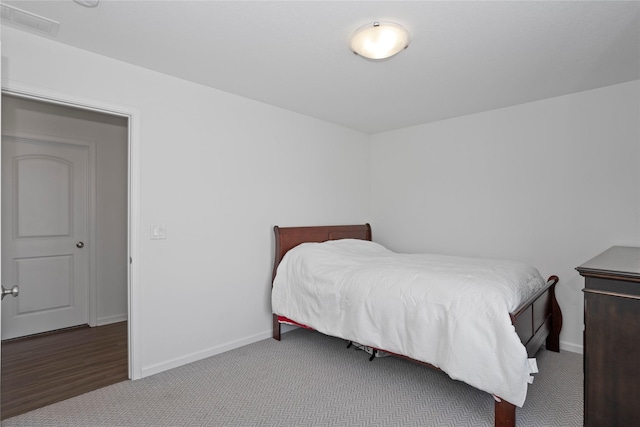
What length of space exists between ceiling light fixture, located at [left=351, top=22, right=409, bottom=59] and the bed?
1.57 meters

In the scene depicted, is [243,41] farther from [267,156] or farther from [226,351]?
[226,351]

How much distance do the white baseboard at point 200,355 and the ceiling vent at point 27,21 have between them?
2.41 metres

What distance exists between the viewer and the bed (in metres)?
1.95

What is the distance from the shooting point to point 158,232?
277 centimetres

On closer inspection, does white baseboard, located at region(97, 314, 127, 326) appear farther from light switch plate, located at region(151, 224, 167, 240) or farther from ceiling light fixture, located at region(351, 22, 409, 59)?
ceiling light fixture, located at region(351, 22, 409, 59)

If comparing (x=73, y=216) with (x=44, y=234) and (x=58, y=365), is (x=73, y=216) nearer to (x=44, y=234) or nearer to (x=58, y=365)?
(x=44, y=234)

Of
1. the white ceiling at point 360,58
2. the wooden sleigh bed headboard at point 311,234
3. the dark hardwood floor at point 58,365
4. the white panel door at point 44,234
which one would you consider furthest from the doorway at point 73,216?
the wooden sleigh bed headboard at point 311,234

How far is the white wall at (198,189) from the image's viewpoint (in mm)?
2490

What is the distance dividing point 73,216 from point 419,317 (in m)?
3.82

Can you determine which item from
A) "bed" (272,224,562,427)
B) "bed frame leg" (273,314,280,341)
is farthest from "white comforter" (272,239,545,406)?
"bed frame leg" (273,314,280,341)

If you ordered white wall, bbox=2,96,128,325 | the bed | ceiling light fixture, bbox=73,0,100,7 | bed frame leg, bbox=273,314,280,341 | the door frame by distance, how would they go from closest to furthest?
ceiling light fixture, bbox=73,0,100,7
the bed
the door frame
bed frame leg, bbox=273,314,280,341
white wall, bbox=2,96,128,325

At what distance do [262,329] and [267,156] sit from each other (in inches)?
68.6

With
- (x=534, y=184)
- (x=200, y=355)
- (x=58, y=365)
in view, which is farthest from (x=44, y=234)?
(x=534, y=184)

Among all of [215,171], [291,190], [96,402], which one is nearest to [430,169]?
[291,190]
